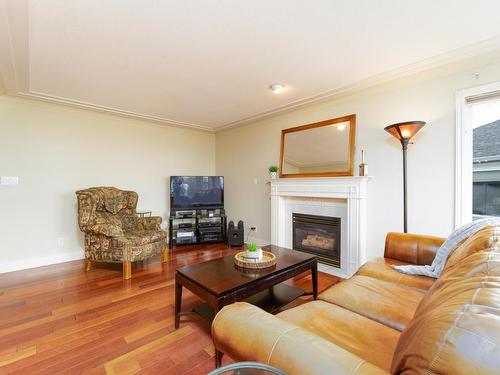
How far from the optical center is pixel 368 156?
2949 millimetres

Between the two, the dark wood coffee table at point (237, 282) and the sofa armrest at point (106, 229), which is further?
the sofa armrest at point (106, 229)

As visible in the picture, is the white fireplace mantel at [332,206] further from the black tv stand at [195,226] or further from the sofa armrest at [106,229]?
the sofa armrest at [106,229]

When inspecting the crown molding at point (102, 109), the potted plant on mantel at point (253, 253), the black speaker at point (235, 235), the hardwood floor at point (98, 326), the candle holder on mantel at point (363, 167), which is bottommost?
the hardwood floor at point (98, 326)

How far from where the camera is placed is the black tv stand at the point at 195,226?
435cm

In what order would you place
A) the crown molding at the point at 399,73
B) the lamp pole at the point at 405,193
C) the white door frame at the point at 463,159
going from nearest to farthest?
the crown molding at the point at 399,73
the white door frame at the point at 463,159
the lamp pole at the point at 405,193

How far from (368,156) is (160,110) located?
9.96ft

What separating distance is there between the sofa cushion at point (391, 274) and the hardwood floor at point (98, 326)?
2.41 feet

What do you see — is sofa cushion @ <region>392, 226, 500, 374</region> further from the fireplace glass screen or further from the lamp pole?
the fireplace glass screen

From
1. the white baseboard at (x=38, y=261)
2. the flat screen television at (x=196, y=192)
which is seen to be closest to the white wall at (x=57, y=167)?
the white baseboard at (x=38, y=261)

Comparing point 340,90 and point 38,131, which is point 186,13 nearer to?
point 340,90

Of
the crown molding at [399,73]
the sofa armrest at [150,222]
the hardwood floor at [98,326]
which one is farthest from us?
the sofa armrest at [150,222]

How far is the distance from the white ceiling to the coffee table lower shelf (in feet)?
7.21

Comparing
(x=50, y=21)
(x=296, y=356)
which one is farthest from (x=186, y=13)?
(x=296, y=356)

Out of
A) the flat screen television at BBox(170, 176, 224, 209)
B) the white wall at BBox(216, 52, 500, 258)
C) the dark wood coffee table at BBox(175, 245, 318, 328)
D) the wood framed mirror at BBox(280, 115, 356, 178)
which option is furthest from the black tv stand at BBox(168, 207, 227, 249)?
the dark wood coffee table at BBox(175, 245, 318, 328)
